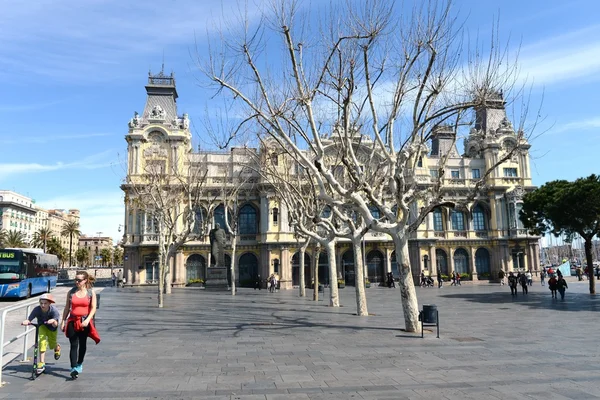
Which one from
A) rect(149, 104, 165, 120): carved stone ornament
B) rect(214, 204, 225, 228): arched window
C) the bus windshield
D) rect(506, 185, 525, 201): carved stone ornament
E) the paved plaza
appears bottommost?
the paved plaza

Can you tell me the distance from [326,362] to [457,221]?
4563 centimetres

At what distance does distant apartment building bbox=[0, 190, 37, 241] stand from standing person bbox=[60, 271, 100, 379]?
9903 centimetres

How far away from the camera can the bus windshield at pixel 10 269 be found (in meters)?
24.3

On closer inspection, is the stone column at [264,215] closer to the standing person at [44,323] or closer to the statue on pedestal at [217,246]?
the statue on pedestal at [217,246]

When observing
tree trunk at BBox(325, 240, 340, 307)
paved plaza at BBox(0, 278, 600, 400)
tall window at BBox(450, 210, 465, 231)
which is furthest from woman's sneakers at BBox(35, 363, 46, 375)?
tall window at BBox(450, 210, 465, 231)

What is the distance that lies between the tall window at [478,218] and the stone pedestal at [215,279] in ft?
97.7

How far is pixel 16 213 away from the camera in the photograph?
328 feet

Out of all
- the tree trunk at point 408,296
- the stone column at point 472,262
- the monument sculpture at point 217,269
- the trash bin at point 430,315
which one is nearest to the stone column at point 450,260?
the stone column at point 472,262

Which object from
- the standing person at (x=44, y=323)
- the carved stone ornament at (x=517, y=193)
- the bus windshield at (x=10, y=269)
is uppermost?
the carved stone ornament at (x=517, y=193)

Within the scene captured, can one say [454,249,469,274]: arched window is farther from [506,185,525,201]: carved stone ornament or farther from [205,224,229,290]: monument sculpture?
[205,224,229,290]: monument sculpture

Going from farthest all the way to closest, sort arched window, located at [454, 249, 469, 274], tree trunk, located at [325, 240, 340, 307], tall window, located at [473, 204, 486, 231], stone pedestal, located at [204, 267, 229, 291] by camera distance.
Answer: tall window, located at [473, 204, 486, 231] < arched window, located at [454, 249, 469, 274] < stone pedestal, located at [204, 267, 229, 291] < tree trunk, located at [325, 240, 340, 307]

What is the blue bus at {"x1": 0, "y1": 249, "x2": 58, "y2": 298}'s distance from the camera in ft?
78.9

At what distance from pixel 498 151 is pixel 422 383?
4915 centimetres

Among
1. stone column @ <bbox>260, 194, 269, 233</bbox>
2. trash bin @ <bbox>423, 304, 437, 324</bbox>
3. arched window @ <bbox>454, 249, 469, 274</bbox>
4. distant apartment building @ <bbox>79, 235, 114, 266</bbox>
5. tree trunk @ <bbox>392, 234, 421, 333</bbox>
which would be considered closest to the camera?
trash bin @ <bbox>423, 304, 437, 324</bbox>
